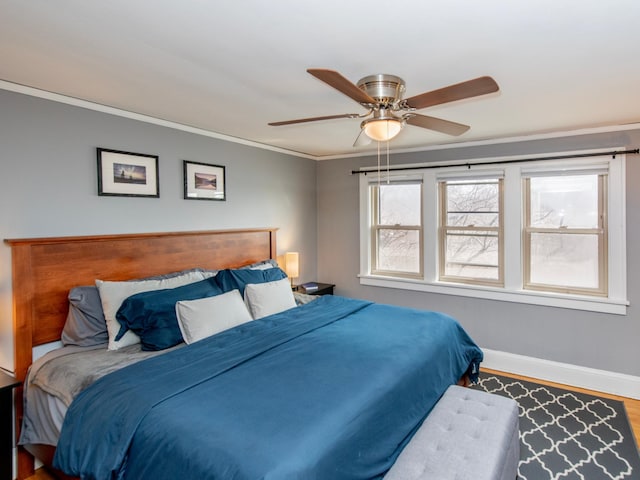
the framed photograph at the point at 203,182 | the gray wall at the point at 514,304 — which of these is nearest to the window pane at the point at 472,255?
the gray wall at the point at 514,304

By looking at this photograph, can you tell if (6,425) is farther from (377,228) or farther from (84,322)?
(377,228)

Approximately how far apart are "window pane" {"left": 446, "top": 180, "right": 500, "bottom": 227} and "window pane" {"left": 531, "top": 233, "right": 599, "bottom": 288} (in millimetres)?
485

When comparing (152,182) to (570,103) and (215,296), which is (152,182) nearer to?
(215,296)

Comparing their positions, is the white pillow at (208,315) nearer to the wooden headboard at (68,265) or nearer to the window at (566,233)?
the wooden headboard at (68,265)

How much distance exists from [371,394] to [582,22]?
6.20 feet

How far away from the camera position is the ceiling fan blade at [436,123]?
214 cm

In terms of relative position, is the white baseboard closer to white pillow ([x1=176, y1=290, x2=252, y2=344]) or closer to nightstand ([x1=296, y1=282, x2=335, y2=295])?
nightstand ([x1=296, y1=282, x2=335, y2=295])

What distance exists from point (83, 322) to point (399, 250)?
3.40m

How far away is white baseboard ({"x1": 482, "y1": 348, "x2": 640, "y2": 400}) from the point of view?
339cm

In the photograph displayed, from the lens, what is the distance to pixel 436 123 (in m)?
2.22

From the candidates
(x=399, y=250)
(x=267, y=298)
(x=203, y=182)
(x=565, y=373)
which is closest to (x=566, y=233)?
(x=565, y=373)

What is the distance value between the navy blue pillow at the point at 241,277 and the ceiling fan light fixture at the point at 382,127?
68.6 inches

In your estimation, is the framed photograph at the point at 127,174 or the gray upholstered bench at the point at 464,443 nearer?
the gray upholstered bench at the point at 464,443

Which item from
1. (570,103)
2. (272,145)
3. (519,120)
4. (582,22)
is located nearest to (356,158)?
(272,145)
